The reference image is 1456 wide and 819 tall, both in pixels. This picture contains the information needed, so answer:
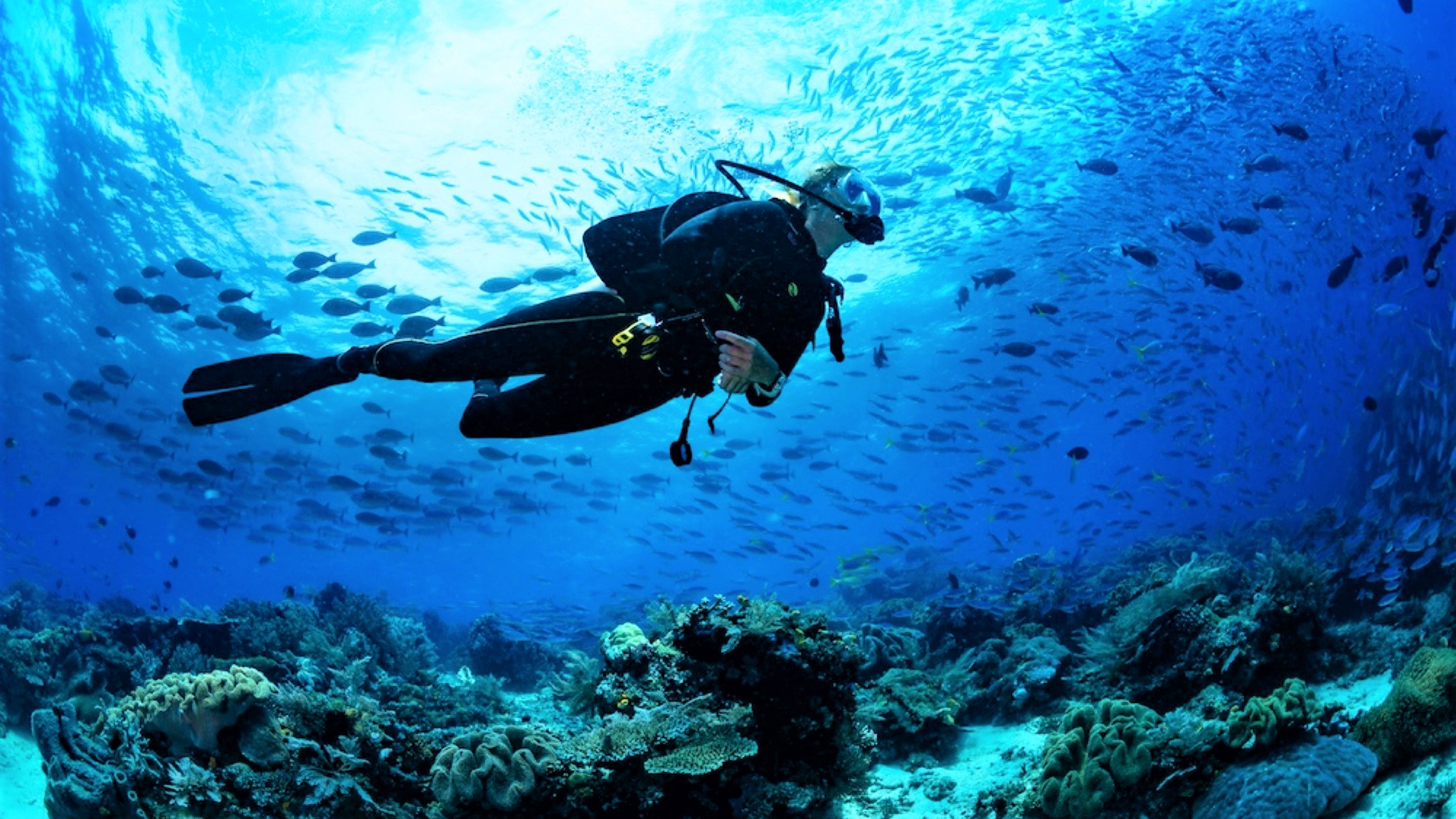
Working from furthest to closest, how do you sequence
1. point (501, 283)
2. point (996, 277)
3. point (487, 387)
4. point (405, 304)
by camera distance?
point (996, 277) → point (405, 304) → point (501, 283) → point (487, 387)

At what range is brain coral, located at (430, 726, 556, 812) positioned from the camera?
3838 millimetres

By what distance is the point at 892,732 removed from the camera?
6746 millimetres

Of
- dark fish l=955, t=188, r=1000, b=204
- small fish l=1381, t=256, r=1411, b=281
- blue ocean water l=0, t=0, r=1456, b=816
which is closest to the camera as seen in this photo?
blue ocean water l=0, t=0, r=1456, b=816

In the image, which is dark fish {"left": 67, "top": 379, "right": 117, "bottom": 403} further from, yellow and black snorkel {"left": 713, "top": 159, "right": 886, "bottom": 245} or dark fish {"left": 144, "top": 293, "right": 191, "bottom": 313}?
yellow and black snorkel {"left": 713, "top": 159, "right": 886, "bottom": 245}

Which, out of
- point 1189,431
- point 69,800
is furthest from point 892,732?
point 1189,431

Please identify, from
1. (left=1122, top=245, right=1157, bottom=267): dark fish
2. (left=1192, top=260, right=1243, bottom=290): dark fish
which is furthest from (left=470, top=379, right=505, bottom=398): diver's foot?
(left=1192, top=260, right=1243, bottom=290): dark fish

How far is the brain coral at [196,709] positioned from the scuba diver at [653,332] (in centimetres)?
174

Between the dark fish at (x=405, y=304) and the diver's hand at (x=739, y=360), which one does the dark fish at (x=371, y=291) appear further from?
the diver's hand at (x=739, y=360)

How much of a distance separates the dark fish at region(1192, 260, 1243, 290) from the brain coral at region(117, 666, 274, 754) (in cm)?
1305

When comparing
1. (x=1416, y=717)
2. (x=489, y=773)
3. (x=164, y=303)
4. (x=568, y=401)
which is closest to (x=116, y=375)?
(x=164, y=303)

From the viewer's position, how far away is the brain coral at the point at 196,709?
4246mm

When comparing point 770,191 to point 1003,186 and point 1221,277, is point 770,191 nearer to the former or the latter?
point 1003,186

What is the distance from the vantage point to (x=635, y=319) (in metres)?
3.96

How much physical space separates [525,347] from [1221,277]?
11.4 metres
